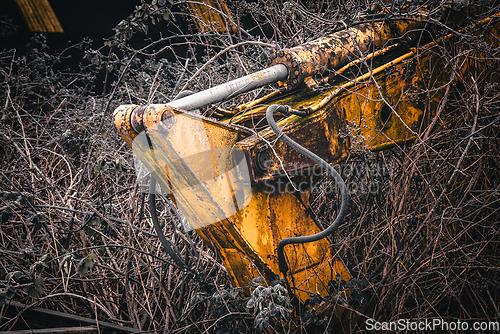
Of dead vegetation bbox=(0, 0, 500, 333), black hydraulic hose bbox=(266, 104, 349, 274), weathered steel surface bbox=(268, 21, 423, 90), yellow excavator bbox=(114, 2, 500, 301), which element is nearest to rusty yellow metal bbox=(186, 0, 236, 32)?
dead vegetation bbox=(0, 0, 500, 333)

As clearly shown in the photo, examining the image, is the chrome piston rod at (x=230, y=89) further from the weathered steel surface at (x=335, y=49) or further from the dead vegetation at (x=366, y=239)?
the dead vegetation at (x=366, y=239)

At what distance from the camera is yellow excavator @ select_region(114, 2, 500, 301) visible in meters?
1.54

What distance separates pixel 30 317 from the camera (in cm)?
257

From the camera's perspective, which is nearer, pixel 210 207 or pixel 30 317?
pixel 210 207

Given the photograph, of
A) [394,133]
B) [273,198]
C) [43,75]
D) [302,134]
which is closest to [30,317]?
[273,198]

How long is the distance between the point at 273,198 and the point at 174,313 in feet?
4.74

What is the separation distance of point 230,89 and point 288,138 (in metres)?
0.45

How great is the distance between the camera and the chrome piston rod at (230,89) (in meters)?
1.66

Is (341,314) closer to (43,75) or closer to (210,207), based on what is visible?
(210,207)

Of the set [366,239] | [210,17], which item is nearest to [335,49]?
[366,239]

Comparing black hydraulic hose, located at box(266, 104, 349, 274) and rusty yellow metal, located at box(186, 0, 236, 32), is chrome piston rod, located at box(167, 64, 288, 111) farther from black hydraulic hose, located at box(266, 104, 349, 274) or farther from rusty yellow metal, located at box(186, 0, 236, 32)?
rusty yellow metal, located at box(186, 0, 236, 32)

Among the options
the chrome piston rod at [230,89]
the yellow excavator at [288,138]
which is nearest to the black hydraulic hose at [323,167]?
the yellow excavator at [288,138]

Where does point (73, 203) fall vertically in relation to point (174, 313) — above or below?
above

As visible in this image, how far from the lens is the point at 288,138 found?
1.65 m
